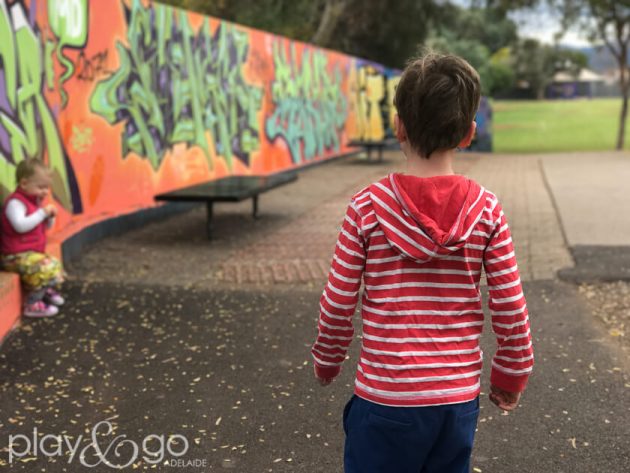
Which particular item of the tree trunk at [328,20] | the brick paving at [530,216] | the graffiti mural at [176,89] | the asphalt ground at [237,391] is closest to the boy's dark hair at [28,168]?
the asphalt ground at [237,391]

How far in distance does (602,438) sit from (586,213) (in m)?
6.36

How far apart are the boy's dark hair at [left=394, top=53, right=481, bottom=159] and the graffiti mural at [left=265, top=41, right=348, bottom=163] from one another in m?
12.0

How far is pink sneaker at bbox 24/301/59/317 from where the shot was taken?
5.09m

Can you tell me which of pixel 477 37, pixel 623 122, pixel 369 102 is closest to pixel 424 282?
pixel 369 102

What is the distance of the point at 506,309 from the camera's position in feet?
6.13

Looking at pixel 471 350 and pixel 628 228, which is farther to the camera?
pixel 628 228

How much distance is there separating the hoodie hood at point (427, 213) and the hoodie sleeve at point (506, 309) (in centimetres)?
10

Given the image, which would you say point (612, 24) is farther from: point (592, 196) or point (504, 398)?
point (504, 398)

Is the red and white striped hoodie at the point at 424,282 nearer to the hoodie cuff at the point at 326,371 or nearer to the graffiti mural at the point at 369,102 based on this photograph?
the hoodie cuff at the point at 326,371

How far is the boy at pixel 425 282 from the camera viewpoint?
1.78 metres

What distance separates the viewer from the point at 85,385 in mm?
3930

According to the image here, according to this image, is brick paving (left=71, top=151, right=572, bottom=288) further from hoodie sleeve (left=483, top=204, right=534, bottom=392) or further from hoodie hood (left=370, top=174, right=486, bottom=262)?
hoodie hood (left=370, top=174, right=486, bottom=262)

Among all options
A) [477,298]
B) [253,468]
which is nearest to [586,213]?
[253,468]

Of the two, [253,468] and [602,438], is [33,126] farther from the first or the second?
[602,438]
